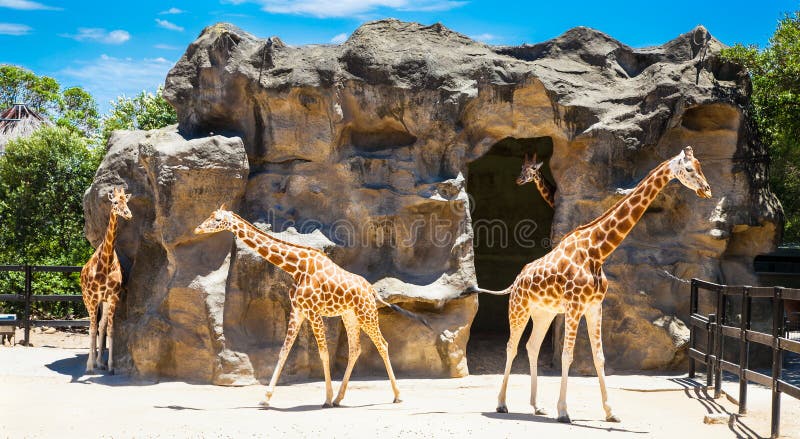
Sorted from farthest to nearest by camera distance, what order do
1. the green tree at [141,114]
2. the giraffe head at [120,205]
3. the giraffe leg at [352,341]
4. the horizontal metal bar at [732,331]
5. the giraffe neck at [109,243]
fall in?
1. the green tree at [141,114]
2. the giraffe neck at [109,243]
3. the giraffe head at [120,205]
4. the giraffe leg at [352,341]
5. the horizontal metal bar at [732,331]

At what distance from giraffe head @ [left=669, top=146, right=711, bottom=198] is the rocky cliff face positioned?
3186 mm

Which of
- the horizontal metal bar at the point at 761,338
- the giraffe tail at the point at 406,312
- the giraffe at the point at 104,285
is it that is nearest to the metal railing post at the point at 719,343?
the horizontal metal bar at the point at 761,338

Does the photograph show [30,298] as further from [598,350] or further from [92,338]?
[598,350]

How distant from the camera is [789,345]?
7.25 metres

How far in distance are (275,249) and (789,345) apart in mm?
5479

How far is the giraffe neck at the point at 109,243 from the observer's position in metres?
11.2

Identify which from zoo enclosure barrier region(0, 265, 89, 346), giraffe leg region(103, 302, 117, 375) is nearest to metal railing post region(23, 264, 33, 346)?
zoo enclosure barrier region(0, 265, 89, 346)

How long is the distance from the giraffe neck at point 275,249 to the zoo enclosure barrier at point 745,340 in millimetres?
4843

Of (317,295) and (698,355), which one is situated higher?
(317,295)

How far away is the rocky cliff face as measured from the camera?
1138cm

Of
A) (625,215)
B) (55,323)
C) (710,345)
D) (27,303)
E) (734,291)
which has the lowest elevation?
(55,323)

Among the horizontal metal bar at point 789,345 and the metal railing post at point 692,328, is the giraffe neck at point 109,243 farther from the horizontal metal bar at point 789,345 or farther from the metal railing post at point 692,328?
the horizontal metal bar at point 789,345

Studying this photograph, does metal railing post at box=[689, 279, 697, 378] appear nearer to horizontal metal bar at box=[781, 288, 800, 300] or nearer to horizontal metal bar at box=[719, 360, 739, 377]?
horizontal metal bar at box=[719, 360, 739, 377]

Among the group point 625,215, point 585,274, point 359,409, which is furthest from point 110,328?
point 625,215
